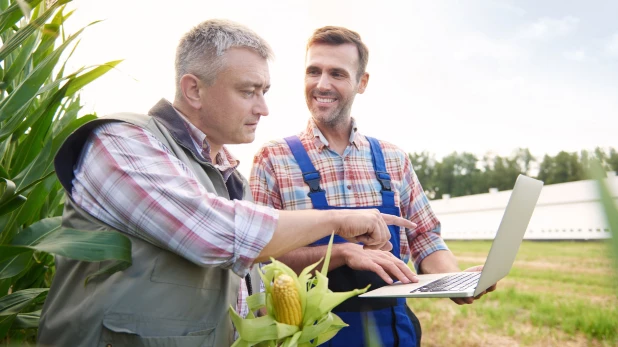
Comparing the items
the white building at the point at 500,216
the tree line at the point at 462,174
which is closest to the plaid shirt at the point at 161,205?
the white building at the point at 500,216

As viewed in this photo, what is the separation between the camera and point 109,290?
104 cm

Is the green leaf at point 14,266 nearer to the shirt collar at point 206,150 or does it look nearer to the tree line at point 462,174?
the shirt collar at point 206,150

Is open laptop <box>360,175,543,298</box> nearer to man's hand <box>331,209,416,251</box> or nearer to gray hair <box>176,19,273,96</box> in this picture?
man's hand <box>331,209,416,251</box>

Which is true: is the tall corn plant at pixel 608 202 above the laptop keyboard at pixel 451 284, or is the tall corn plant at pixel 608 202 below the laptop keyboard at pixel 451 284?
above

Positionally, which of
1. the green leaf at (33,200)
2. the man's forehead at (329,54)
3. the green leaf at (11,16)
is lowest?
the green leaf at (33,200)

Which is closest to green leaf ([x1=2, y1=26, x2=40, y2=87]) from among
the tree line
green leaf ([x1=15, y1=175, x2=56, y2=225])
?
green leaf ([x1=15, y1=175, x2=56, y2=225])

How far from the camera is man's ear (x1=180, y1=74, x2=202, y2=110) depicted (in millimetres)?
1440

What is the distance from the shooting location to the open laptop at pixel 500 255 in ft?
3.59

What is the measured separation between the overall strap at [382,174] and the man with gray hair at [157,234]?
0.62 metres

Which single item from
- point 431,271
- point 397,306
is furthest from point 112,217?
point 431,271

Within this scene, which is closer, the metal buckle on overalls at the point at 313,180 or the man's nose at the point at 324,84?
the metal buckle on overalls at the point at 313,180

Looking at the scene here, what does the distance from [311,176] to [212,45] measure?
634mm

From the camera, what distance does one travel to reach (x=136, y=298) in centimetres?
103

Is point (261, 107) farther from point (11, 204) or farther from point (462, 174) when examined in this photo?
point (462, 174)
